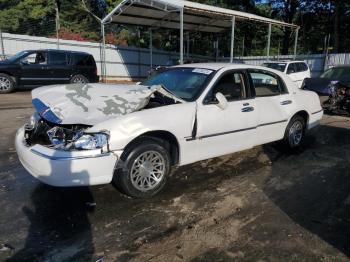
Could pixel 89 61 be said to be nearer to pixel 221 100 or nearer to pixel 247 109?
pixel 247 109

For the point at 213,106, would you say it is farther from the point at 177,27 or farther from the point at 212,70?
the point at 177,27

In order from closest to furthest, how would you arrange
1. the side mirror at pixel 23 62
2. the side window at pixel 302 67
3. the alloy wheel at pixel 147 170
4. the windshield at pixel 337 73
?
1. the alloy wheel at pixel 147 170
2. the windshield at pixel 337 73
3. the side mirror at pixel 23 62
4. the side window at pixel 302 67

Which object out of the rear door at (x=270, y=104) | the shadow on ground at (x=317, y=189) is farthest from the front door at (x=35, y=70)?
the rear door at (x=270, y=104)

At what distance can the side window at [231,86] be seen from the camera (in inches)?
202

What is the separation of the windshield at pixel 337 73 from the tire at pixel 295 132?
7.66 m

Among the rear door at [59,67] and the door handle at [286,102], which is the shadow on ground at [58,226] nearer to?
the door handle at [286,102]

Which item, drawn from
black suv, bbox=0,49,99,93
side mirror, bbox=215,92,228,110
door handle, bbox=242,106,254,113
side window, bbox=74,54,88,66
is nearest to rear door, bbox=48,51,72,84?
black suv, bbox=0,49,99,93

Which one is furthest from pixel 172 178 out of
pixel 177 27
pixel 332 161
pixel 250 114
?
pixel 177 27

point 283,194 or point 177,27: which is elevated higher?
point 177,27

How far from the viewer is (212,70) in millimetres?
5195

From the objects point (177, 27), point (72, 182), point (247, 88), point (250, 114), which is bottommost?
point (72, 182)

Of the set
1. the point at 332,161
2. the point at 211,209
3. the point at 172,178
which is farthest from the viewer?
the point at 332,161

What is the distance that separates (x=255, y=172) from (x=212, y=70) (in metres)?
1.67

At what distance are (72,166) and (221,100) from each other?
215cm
